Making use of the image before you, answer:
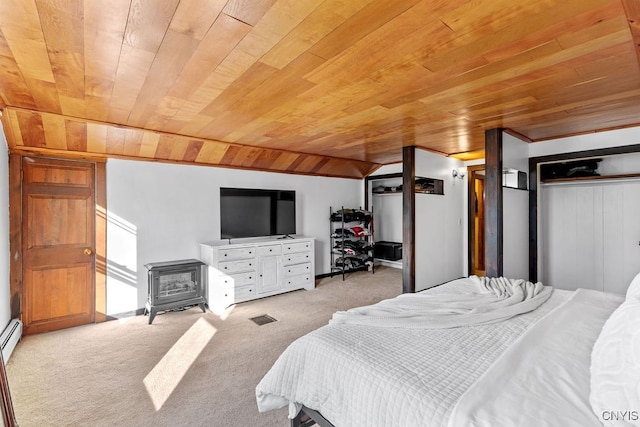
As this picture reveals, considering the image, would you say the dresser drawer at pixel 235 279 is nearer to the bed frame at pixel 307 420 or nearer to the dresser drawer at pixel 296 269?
the dresser drawer at pixel 296 269

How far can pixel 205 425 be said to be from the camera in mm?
1899

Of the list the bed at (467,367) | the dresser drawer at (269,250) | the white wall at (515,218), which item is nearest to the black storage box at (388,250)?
the white wall at (515,218)

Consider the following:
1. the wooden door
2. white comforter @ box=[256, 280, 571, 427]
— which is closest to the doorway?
white comforter @ box=[256, 280, 571, 427]

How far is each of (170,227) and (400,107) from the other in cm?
324

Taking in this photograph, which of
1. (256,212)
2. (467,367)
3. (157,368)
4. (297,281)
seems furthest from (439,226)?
(157,368)

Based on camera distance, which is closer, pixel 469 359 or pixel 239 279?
pixel 469 359

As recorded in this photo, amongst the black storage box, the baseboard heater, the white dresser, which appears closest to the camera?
the baseboard heater

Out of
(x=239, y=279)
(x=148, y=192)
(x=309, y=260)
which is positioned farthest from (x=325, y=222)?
(x=148, y=192)

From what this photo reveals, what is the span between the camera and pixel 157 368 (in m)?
2.58

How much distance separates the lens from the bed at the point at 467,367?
1.04m

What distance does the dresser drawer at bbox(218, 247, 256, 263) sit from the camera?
4.11 metres

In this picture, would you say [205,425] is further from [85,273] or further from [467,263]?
[467,263]

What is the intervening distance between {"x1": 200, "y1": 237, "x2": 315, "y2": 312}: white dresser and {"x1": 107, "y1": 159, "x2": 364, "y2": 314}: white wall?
1.29 feet

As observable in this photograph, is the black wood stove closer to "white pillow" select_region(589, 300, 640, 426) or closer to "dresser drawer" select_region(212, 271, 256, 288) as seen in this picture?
"dresser drawer" select_region(212, 271, 256, 288)
